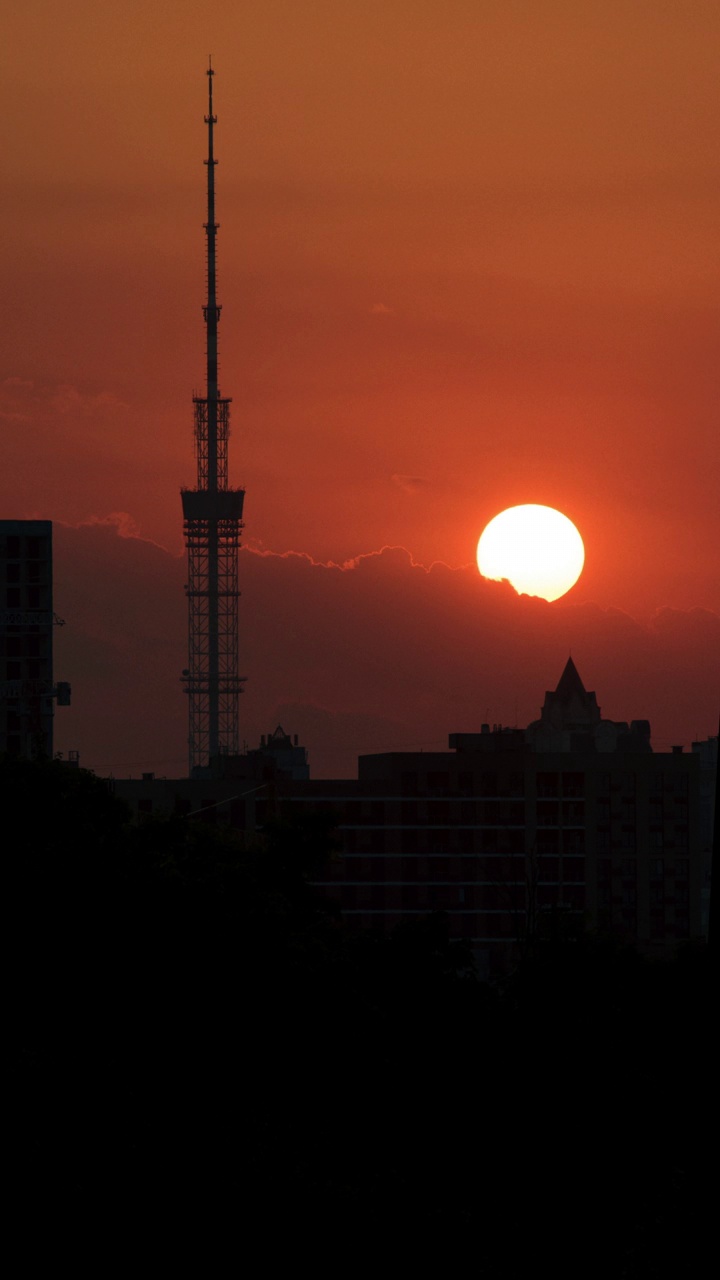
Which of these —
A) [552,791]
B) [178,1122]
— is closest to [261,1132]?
[178,1122]

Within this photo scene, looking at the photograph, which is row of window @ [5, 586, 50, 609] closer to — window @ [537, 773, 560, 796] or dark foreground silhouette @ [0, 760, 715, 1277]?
window @ [537, 773, 560, 796]

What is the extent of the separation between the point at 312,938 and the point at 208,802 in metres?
114

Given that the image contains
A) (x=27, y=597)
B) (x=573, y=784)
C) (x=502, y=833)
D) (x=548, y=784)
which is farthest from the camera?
(x=573, y=784)

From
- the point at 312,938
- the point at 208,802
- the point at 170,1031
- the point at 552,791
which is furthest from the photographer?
the point at 552,791

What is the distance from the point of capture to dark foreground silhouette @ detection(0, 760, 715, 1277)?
1761cm

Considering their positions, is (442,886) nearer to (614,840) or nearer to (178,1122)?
(614,840)

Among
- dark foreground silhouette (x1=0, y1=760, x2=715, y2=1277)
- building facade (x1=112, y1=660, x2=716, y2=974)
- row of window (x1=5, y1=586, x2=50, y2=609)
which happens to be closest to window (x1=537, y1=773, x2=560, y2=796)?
building facade (x1=112, y1=660, x2=716, y2=974)

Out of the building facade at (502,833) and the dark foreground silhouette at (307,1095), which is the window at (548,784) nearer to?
the building facade at (502,833)

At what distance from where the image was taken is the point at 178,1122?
18719 millimetres

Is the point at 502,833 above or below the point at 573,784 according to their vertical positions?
below

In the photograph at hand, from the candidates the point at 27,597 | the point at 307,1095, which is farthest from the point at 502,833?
the point at 307,1095

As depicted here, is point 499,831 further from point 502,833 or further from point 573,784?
point 573,784

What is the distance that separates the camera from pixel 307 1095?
70.0 feet

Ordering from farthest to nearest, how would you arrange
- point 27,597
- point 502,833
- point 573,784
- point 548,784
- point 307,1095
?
point 573,784 → point 548,784 → point 502,833 → point 27,597 → point 307,1095
